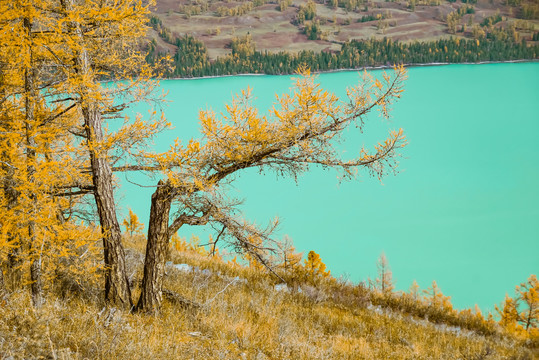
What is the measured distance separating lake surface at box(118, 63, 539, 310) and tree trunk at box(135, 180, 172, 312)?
22258 millimetres

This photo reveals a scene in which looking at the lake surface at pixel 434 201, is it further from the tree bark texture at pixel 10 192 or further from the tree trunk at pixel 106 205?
the tree bark texture at pixel 10 192

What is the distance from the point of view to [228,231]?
6145 millimetres

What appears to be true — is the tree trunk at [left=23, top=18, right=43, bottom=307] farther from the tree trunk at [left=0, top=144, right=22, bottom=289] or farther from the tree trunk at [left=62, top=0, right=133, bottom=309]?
the tree trunk at [left=62, top=0, right=133, bottom=309]

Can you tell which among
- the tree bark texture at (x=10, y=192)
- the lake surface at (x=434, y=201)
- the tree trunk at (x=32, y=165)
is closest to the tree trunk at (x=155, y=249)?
the tree trunk at (x=32, y=165)

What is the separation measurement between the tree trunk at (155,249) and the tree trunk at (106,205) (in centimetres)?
34

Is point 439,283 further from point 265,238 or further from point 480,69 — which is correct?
point 480,69

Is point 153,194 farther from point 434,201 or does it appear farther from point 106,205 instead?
point 434,201

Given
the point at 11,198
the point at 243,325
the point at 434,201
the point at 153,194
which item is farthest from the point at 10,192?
the point at 434,201

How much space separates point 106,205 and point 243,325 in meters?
2.48

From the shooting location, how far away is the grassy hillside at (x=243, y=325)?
3.91m

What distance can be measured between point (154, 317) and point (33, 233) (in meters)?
1.87

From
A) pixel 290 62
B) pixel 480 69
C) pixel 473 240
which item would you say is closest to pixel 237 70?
pixel 290 62

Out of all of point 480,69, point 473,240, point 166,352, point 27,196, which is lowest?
point 473,240

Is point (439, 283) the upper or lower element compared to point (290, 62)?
lower
